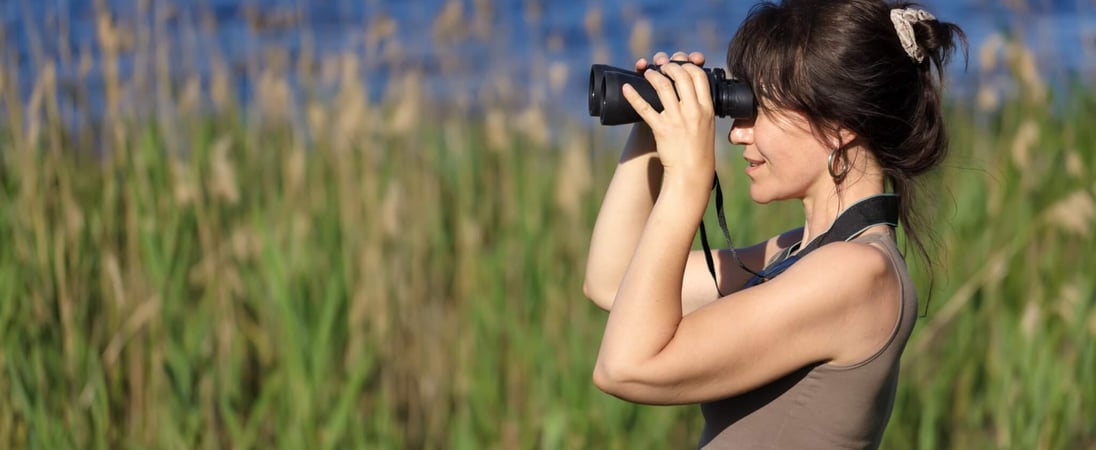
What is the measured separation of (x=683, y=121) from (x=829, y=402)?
352 mm

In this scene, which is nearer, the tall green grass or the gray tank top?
the gray tank top

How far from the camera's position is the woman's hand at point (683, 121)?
121 cm

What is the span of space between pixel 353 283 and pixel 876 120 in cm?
175

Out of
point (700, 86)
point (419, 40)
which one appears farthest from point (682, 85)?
point (419, 40)

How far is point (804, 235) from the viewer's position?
1.46 metres

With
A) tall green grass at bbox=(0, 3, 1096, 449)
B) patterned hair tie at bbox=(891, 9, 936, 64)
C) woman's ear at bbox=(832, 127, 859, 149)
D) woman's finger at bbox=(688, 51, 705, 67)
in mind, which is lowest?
tall green grass at bbox=(0, 3, 1096, 449)

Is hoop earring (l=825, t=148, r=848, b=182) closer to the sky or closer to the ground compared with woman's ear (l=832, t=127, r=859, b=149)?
closer to the ground

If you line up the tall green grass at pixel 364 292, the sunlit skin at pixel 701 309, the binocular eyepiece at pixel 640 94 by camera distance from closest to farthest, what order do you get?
the sunlit skin at pixel 701 309 → the binocular eyepiece at pixel 640 94 → the tall green grass at pixel 364 292

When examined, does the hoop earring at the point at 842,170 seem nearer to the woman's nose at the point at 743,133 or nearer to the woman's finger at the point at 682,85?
the woman's nose at the point at 743,133

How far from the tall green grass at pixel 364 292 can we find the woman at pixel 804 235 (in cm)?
108

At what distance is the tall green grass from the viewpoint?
2346 millimetres

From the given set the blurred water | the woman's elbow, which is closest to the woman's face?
the woman's elbow

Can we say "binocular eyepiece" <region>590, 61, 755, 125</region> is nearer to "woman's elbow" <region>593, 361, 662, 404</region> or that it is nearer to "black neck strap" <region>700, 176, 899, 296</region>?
"black neck strap" <region>700, 176, 899, 296</region>

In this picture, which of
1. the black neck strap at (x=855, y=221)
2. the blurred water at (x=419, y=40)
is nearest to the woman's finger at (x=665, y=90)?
the black neck strap at (x=855, y=221)
